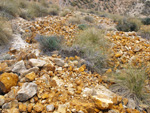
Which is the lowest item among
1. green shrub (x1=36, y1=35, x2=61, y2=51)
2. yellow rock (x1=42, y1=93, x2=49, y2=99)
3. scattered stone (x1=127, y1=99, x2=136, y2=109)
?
scattered stone (x1=127, y1=99, x2=136, y2=109)

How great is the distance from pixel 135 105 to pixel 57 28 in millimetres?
3855

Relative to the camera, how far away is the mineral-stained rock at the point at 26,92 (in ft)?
4.99

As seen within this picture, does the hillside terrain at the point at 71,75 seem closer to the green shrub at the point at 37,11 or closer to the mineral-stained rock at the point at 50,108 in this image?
the mineral-stained rock at the point at 50,108

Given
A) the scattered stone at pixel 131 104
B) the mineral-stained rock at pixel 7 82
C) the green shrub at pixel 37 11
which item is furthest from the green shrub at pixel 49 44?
the green shrub at pixel 37 11

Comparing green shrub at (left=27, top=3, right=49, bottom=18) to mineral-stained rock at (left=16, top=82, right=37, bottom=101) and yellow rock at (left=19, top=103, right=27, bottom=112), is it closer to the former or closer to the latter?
mineral-stained rock at (left=16, top=82, right=37, bottom=101)

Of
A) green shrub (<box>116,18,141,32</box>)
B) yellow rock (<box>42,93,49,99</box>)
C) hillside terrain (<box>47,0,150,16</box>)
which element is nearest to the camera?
yellow rock (<box>42,93,49,99</box>)

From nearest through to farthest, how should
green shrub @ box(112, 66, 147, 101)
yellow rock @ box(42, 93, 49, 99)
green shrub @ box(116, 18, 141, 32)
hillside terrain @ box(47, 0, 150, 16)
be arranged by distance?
yellow rock @ box(42, 93, 49, 99) < green shrub @ box(112, 66, 147, 101) < green shrub @ box(116, 18, 141, 32) < hillside terrain @ box(47, 0, 150, 16)

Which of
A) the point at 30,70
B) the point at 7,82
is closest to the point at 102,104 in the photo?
the point at 30,70

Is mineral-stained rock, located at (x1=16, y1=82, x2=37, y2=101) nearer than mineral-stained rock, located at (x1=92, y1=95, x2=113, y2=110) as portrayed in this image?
Yes

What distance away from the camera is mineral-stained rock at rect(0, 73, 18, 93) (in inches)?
65.3

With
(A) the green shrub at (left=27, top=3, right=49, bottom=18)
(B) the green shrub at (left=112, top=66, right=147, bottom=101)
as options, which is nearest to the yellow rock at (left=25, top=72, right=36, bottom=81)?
(B) the green shrub at (left=112, top=66, right=147, bottom=101)

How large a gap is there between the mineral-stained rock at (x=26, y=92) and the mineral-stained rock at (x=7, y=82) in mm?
202

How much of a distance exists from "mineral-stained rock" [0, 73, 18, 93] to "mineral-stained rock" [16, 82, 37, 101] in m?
0.20

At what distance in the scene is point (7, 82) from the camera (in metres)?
1.70
